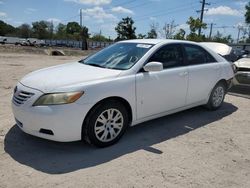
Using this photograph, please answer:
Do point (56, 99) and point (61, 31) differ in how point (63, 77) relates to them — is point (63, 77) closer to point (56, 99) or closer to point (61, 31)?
point (56, 99)

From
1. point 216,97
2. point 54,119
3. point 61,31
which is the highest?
point 54,119

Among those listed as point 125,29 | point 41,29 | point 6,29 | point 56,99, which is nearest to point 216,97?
point 56,99

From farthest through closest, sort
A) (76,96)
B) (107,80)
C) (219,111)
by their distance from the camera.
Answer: (219,111)
(107,80)
(76,96)

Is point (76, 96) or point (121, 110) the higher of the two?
point (76, 96)

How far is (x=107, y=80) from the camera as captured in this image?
4098 mm

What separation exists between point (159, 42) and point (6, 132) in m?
2.95

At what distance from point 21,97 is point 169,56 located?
2.59 metres

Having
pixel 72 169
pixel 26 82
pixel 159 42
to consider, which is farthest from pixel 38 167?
pixel 159 42

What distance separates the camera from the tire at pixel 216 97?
240 inches

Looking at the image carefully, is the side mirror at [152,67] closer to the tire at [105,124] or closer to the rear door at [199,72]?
the tire at [105,124]

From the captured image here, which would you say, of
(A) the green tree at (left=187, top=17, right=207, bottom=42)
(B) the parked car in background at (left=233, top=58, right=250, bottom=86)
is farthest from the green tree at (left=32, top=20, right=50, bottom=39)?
(B) the parked car in background at (left=233, top=58, right=250, bottom=86)

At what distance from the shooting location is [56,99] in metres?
3.74

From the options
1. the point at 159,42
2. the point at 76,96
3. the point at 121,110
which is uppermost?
the point at 159,42

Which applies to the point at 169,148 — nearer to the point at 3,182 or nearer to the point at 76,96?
the point at 76,96
